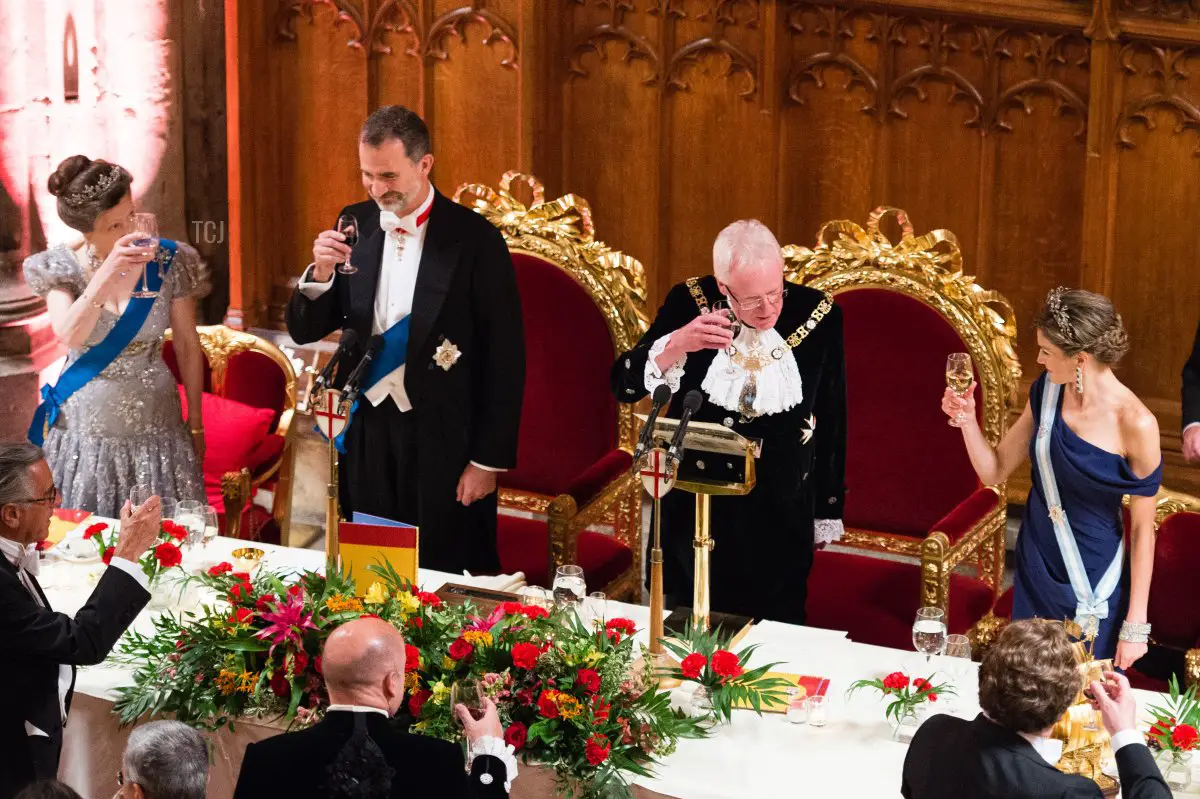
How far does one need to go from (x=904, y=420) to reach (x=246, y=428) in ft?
6.74

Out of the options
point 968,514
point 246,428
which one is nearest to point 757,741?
point 968,514

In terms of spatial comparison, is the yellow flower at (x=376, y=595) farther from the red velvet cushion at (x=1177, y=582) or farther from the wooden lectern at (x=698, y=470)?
the red velvet cushion at (x=1177, y=582)

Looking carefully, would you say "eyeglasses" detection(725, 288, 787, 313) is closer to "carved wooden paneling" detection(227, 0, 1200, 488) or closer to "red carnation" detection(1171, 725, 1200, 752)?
"red carnation" detection(1171, 725, 1200, 752)

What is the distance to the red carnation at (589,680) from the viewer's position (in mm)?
3477

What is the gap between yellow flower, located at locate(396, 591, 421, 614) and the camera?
12.2 ft

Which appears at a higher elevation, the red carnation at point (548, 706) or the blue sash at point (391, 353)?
the blue sash at point (391, 353)

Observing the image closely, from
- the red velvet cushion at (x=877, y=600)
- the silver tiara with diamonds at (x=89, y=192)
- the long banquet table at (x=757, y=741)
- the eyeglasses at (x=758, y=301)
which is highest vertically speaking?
the silver tiara with diamonds at (x=89, y=192)

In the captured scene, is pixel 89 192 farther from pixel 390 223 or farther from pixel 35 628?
pixel 35 628

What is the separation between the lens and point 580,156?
24.1 feet

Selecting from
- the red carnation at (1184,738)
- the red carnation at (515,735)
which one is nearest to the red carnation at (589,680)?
the red carnation at (515,735)

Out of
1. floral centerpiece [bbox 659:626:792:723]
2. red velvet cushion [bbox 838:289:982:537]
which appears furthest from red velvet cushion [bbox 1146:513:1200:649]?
floral centerpiece [bbox 659:626:792:723]

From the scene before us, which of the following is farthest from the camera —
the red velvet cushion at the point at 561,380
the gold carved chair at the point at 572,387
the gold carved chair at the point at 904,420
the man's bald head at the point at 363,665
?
the red velvet cushion at the point at 561,380

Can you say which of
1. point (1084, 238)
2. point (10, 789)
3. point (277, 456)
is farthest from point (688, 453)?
point (1084, 238)

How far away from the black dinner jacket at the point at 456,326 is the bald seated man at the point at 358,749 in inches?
76.3
